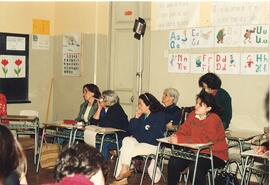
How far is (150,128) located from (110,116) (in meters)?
0.70

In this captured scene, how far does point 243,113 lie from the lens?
17.9ft

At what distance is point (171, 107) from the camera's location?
575cm

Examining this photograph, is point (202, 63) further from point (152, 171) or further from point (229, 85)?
point (152, 171)

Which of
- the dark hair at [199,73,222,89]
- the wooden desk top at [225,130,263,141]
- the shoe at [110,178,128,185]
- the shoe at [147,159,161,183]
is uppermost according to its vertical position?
the dark hair at [199,73,222,89]

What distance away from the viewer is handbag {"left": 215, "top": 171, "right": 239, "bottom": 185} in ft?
14.7

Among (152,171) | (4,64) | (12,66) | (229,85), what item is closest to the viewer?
(152,171)

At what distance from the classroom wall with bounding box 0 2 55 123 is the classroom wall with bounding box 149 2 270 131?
225cm

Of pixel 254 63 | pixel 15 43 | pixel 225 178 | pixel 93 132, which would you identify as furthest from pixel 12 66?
pixel 225 178

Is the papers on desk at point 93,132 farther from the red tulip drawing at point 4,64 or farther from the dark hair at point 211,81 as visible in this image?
the red tulip drawing at point 4,64

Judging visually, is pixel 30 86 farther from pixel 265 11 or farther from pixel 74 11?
pixel 265 11

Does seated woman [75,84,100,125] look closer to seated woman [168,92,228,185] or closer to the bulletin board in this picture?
seated woman [168,92,228,185]

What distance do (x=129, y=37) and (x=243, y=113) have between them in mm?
2309

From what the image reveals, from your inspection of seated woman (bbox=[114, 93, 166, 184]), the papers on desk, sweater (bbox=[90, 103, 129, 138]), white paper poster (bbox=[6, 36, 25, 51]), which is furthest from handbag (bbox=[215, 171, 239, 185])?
white paper poster (bbox=[6, 36, 25, 51])

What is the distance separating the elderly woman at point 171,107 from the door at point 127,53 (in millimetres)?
974
